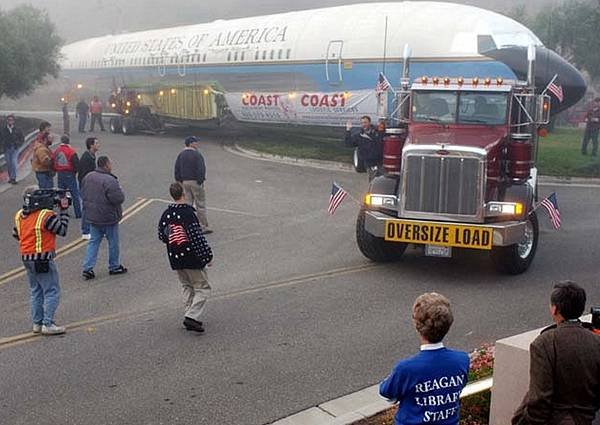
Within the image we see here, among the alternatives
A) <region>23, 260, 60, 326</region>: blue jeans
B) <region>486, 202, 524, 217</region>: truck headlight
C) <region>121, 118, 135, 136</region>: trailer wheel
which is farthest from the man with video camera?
<region>121, 118, 135, 136</region>: trailer wheel

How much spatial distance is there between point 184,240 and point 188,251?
127mm

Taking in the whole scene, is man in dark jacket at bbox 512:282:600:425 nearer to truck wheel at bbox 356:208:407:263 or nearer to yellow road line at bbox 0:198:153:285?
truck wheel at bbox 356:208:407:263

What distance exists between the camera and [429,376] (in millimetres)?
3740

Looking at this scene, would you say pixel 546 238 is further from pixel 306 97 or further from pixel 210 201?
pixel 306 97

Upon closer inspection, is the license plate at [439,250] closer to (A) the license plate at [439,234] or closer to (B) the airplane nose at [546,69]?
(A) the license plate at [439,234]

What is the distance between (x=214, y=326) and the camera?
8.34 metres

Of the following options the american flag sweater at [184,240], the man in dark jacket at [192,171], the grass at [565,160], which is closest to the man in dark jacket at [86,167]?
the man in dark jacket at [192,171]

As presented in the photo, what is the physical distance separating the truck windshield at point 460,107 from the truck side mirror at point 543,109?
0.50 meters

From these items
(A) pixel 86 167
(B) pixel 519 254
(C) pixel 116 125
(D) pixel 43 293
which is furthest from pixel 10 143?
(C) pixel 116 125

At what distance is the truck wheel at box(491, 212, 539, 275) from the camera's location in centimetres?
1025

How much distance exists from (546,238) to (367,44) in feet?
37.3

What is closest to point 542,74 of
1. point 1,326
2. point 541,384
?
point 1,326

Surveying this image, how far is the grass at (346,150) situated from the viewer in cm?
2108

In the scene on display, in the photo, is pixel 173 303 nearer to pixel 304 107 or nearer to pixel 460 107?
pixel 460 107
